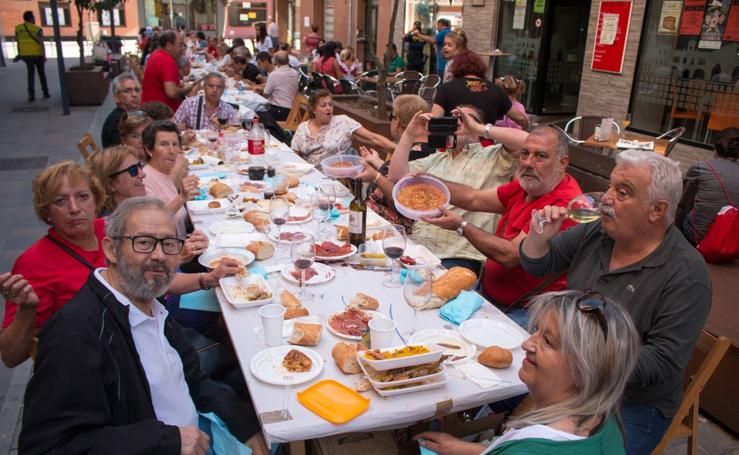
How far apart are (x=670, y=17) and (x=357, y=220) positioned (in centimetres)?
715

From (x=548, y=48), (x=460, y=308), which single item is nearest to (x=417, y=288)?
(x=460, y=308)

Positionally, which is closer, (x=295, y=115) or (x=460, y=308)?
(x=460, y=308)

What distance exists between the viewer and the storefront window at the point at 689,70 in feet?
24.6

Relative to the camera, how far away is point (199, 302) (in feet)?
10.6

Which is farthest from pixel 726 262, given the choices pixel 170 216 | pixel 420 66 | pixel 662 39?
pixel 420 66

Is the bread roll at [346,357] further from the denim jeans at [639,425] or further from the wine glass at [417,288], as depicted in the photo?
the denim jeans at [639,425]

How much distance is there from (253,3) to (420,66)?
21.6 meters

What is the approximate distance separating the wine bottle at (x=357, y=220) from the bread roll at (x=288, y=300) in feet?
2.64

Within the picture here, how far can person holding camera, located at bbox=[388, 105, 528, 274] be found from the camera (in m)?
3.99

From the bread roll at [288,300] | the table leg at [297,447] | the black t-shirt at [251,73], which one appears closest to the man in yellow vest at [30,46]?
the black t-shirt at [251,73]

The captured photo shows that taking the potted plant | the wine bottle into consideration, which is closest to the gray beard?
the wine bottle

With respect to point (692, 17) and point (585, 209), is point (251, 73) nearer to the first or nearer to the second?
point (692, 17)

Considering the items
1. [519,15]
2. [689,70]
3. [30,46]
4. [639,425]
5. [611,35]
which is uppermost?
[519,15]

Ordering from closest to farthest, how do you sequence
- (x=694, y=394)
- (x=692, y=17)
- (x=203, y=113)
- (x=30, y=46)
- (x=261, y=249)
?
(x=694, y=394), (x=261, y=249), (x=203, y=113), (x=692, y=17), (x=30, y=46)
